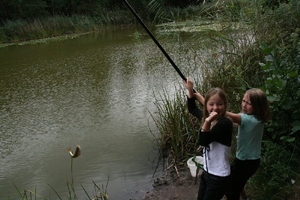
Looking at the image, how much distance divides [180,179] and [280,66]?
4.45ft

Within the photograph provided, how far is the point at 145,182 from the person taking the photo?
3135mm

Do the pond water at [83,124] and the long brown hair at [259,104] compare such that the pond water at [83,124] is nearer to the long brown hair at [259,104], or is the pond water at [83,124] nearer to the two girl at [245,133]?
the two girl at [245,133]

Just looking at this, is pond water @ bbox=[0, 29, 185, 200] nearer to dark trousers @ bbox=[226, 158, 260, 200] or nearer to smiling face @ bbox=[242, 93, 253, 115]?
dark trousers @ bbox=[226, 158, 260, 200]

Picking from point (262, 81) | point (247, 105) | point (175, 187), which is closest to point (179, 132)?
point (175, 187)

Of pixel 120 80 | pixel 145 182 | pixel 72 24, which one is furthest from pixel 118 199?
pixel 72 24

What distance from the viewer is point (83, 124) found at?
15.4ft

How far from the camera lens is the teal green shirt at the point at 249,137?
1.86 m

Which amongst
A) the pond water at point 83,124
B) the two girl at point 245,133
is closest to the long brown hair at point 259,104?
the two girl at point 245,133

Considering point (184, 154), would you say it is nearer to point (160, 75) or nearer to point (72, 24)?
point (160, 75)

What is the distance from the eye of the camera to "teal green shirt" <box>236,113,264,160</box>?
1.86 meters

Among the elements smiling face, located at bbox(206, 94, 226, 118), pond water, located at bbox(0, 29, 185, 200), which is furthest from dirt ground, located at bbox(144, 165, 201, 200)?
smiling face, located at bbox(206, 94, 226, 118)

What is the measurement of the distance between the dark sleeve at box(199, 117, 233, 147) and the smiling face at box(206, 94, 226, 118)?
0.05 m

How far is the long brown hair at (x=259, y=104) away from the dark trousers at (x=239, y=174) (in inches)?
11.2

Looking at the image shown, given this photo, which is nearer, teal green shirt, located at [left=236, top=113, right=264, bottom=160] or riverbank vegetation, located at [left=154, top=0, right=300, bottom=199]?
teal green shirt, located at [left=236, top=113, right=264, bottom=160]
